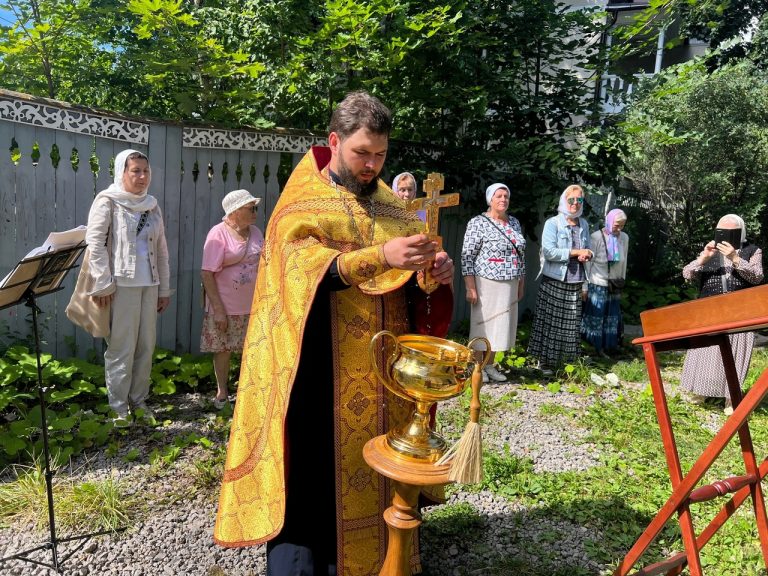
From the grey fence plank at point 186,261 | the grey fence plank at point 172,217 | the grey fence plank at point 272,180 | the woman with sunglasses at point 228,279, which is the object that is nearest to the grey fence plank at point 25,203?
the grey fence plank at point 172,217

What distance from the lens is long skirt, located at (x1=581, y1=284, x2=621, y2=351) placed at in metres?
7.69

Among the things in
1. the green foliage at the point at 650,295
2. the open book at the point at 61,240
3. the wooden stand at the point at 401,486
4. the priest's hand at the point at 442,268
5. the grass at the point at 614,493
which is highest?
the priest's hand at the point at 442,268

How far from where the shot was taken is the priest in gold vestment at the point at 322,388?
239cm

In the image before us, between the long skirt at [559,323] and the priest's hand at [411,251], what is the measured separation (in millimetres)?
5058

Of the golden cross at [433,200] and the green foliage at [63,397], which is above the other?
the golden cross at [433,200]

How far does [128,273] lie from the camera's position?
448 centimetres

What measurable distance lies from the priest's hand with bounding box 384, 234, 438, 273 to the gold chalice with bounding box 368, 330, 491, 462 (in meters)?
0.25

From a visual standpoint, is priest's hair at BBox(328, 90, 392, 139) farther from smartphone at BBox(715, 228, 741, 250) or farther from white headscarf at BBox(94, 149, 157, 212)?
smartphone at BBox(715, 228, 741, 250)

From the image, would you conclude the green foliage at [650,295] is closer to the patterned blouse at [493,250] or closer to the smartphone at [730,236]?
the smartphone at [730,236]

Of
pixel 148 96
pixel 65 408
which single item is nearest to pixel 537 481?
pixel 65 408

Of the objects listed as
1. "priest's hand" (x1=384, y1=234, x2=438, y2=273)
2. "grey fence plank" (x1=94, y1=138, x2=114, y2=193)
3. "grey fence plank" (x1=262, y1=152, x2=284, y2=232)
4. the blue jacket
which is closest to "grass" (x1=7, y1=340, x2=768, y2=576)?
the blue jacket

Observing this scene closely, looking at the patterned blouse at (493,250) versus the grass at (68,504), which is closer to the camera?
the grass at (68,504)

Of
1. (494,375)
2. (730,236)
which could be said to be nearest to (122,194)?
(494,375)

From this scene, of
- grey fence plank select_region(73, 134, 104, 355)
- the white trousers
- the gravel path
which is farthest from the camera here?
grey fence plank select_region(73, 134, 104, 355)
